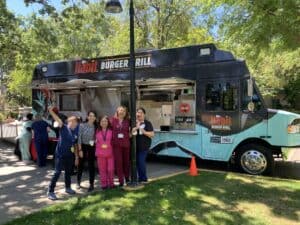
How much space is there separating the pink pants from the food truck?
11.0ft

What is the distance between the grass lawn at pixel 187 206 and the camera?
6531 millimetres

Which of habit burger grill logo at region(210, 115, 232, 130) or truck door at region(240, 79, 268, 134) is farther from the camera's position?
habit burger grill logo at region(210, 115, 232, 130)

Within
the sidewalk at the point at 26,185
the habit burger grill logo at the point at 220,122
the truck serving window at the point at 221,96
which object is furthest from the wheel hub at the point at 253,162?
the sidewalk at the point at 26,185

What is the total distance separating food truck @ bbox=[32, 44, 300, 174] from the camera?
10.4m

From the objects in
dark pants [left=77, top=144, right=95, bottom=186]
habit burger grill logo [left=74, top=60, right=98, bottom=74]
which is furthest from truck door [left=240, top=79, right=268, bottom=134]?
habit burger grill logo [left=74, top=60, right=98, bottom=74]

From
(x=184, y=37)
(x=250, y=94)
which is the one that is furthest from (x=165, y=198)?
(x=184, y=37)

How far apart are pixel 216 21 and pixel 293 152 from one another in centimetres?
587

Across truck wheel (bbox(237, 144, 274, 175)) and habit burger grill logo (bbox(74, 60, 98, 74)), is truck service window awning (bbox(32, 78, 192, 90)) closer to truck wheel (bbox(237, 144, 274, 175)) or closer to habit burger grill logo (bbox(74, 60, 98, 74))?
habit burger grill logo (bbox(74, 60, 98, 74))

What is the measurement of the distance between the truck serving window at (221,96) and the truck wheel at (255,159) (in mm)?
1083

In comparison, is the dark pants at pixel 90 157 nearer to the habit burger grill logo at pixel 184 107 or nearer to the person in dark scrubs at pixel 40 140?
the habit burger grill logo at pixel 184 107

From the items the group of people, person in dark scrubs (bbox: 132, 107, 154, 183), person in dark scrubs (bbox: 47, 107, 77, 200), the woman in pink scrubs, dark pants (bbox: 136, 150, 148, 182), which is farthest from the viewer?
dark pants (bbox: 136, 150, 148, 182)

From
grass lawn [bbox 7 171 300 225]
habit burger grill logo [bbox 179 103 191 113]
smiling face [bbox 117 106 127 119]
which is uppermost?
habit burger grill logo [bbox 179 103 191 113]

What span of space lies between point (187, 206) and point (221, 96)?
4.44 metres

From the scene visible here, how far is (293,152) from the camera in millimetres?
15422
